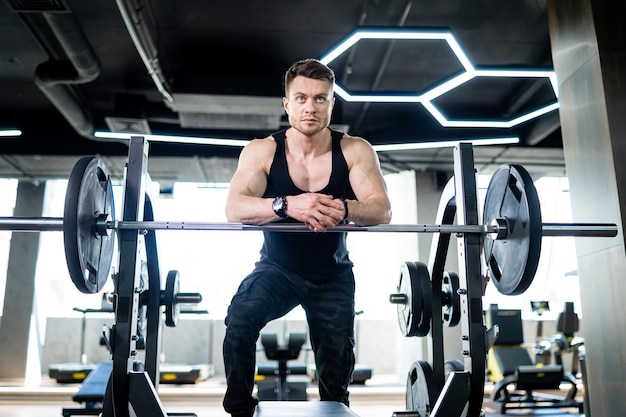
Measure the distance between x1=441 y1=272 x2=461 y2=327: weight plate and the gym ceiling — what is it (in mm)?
2246

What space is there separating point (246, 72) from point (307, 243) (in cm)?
429

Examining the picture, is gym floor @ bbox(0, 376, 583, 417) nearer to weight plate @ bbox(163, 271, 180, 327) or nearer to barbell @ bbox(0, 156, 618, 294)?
weight plate @ bbox(163, 271, 180, 327)

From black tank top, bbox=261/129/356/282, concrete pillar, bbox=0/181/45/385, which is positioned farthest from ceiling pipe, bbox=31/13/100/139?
black tank top, bbox=261/129/356/282

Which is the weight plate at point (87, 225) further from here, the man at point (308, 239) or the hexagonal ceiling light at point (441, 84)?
the hexagonal ceiling light at point (441, 84)

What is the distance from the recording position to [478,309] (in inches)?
76.9

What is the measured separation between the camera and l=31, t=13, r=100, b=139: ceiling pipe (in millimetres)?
4422

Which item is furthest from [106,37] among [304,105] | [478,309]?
[478,309]

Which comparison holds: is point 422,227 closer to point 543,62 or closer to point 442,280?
point 442,280

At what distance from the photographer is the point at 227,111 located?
591cm

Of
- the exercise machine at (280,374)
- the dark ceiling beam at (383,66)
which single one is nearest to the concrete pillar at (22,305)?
the exercise machine at (280,374)

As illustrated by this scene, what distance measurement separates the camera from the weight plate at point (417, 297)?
230 centimetres

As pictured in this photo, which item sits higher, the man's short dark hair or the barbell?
the man's short dark hair

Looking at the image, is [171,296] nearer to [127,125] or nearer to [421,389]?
[421,389]

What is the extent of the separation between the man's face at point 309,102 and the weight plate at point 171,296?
829 mm
